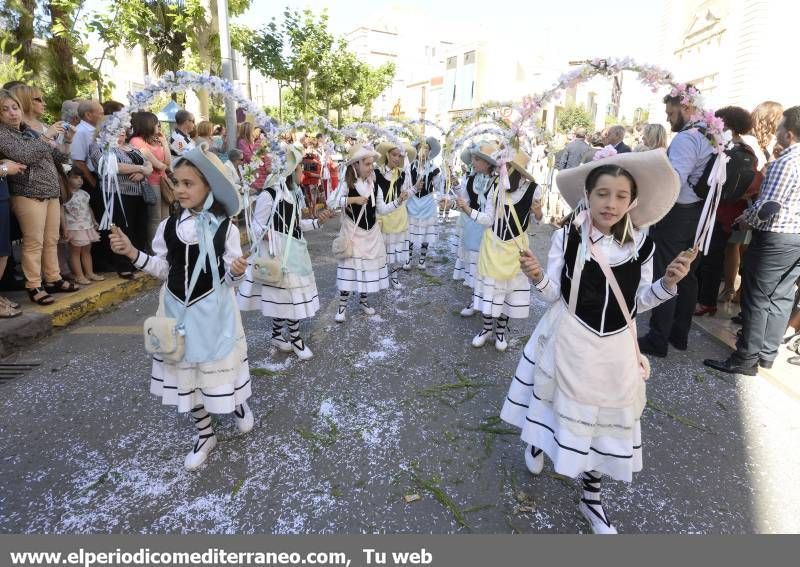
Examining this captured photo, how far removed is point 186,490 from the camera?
280cm

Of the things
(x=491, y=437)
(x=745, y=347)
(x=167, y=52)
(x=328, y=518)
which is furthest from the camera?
(x=167, y=52)

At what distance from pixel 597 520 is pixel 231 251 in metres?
2.62

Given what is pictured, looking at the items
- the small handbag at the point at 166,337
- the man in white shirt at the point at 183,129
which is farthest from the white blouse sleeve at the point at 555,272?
the man in white shirt at the point at 183,129

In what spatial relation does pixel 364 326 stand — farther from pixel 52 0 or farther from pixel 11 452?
pixel 52 0

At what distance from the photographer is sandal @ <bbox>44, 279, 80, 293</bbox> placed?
18.0 feet

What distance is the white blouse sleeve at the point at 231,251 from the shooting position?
2955mm

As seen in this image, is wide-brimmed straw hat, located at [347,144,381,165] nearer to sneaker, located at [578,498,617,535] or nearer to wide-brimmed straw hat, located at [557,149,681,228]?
wide-brimmed straw hat, located at [557,149,681,228]

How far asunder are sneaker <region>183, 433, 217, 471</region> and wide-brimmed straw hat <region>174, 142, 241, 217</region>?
1.50 meters

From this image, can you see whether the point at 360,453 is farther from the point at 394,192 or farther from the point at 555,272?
the point at 394,192

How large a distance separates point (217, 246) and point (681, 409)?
3.72m

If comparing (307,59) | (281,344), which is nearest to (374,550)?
(281,344)

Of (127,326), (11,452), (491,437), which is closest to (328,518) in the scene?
(491,437)

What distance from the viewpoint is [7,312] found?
4.69 meters

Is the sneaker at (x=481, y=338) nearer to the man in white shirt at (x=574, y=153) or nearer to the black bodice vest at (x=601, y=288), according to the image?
the black bodice vest at (x=601, y=288)
